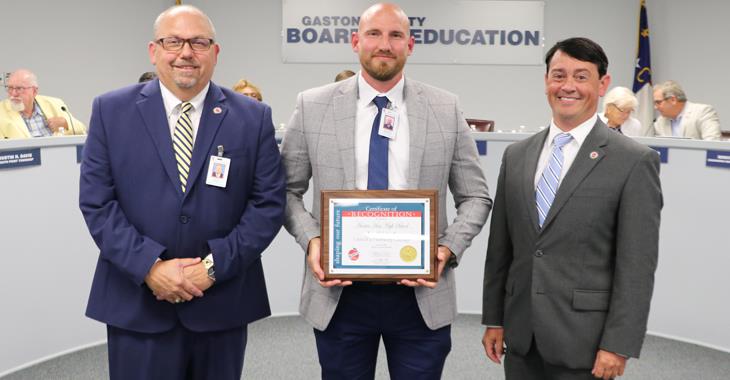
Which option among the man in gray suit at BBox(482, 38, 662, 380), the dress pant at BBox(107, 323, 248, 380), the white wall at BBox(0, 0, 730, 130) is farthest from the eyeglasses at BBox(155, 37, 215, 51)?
the white wall at BBox(0, 0, 730, 130)

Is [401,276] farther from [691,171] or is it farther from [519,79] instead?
[519,79]

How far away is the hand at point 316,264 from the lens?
2340mm

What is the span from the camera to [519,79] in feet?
30.8

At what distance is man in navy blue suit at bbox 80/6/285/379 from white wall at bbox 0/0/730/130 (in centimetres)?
612

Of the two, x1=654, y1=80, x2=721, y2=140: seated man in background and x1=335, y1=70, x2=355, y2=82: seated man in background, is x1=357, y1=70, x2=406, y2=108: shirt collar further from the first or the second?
x1=654, y1=80, x2=721, y2=140: seated man in background

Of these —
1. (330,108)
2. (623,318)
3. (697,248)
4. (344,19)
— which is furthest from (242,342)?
(344,19)

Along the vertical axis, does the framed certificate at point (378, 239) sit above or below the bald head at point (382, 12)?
below

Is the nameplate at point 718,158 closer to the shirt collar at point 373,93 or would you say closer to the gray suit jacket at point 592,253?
the gray suit jacket at point 592,253

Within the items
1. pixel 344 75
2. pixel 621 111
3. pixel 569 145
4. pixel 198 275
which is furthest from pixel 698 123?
pixel 198 275

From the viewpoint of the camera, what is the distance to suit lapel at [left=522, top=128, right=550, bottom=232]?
2.27m

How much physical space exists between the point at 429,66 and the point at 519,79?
112 centimetres

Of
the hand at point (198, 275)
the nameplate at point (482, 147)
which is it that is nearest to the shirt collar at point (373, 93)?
the hand at point (198, 275)

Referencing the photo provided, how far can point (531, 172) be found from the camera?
2.31 metres

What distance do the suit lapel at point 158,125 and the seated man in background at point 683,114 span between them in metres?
5.18
